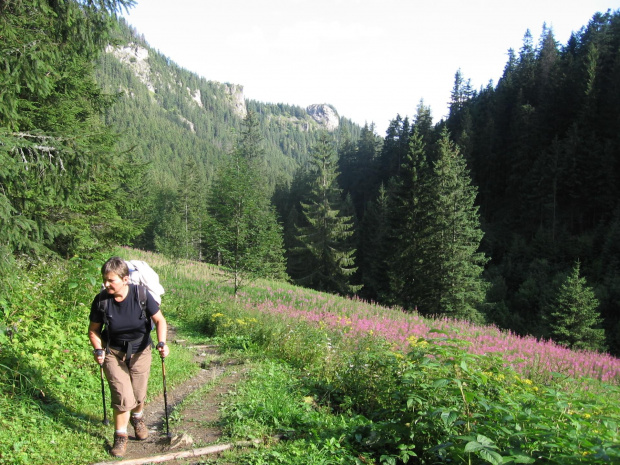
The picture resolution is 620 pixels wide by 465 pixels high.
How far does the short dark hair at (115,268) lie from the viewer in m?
3.62

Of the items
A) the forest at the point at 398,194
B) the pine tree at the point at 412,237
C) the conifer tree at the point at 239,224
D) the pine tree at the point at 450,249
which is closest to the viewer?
the forest at the point at 398,194

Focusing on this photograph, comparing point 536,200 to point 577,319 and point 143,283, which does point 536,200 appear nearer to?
point 577,319

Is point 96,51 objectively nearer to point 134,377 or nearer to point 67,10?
point 67,10

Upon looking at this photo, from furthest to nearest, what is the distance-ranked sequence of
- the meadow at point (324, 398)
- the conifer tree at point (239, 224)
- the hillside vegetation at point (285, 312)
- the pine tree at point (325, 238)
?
the pine tree at point (325, 238)
the conifer tree at point (239, 224)
the hillside vegetation at point (285, 312)
the meadow at point (324, 398)

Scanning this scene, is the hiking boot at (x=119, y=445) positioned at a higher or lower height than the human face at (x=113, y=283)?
lower

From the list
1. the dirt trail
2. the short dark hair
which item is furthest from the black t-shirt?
the dirt trail

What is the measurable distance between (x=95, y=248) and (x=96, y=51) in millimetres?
6287

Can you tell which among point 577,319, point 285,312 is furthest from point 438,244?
point 285,312

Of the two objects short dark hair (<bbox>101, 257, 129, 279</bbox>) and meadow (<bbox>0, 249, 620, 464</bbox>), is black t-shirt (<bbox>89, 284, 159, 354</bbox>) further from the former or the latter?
meadow (<bbox>0, 249, 620, 464</bbox>)

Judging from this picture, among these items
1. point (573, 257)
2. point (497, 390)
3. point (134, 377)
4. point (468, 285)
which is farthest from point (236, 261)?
point (573, 257)

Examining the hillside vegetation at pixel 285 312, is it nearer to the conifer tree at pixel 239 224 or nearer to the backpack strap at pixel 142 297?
the conifer tree at pixel 239 224

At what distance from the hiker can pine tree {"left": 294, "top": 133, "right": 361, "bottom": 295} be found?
27535 millimetres

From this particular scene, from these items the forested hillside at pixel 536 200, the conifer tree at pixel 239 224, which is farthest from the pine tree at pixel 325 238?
the conifer tree at pixel 239 224

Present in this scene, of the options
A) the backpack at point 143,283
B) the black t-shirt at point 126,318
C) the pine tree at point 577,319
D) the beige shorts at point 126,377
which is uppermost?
the backpack at point 143,283
